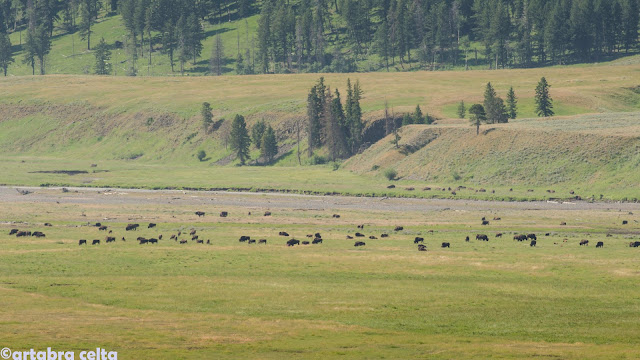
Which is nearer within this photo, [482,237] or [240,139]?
[482,237]

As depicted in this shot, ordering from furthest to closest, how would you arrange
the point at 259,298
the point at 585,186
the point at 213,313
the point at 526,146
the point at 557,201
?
the point at 526,146 < the point at 585,186 < the point at 557,201 < the point at 259,298 < the point at 213,313

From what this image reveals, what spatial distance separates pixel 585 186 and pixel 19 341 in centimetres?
8909

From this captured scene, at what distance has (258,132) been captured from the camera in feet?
570

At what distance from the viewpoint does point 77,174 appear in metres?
152

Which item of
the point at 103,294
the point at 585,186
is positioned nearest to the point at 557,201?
the point at 585,186

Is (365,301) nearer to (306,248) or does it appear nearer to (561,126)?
(306,248)

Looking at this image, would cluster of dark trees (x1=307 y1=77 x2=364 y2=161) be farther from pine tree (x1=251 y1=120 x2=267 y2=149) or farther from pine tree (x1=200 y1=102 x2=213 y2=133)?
pine tree (x1=200 y1=102 x2=213 y2=133)

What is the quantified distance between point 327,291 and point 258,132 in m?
128

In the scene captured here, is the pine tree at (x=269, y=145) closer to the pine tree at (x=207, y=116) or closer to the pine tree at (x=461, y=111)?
the pine tree at (x=207, y=116)

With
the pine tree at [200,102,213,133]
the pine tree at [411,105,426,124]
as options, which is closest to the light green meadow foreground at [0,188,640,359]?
the pine tree at [411,105,426,124]

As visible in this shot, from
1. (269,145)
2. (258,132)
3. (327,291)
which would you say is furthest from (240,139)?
(327,291)

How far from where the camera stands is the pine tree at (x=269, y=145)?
167m

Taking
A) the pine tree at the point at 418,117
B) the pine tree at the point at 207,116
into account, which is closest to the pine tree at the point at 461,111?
the pine tree at the point at 418,117

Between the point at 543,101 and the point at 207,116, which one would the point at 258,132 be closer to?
the point at 207,116
